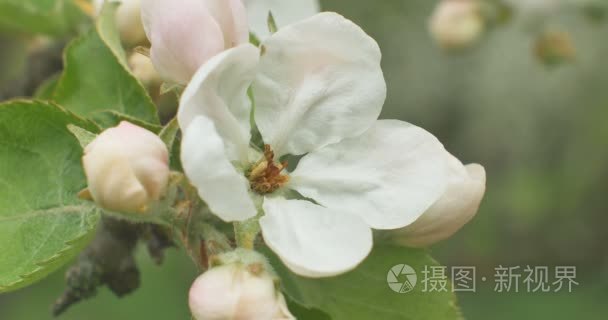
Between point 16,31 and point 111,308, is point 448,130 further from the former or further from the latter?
point 16,31

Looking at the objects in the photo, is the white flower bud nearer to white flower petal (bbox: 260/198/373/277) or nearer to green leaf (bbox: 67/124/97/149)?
white flower petal (bbox: 260/198/373/277)

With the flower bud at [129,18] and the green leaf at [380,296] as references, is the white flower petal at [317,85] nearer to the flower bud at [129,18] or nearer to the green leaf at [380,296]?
the green leaf at [380,296]

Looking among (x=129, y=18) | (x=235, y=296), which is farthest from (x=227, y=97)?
(x=129, y=18)

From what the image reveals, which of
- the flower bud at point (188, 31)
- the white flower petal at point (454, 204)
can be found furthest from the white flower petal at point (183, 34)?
the white flower petal at point (454, 204)

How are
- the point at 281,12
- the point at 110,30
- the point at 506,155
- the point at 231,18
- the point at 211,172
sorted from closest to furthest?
the point at 211,172
the point at 231,18
the point at 110,30
the point at 281,12
the point at 506,155

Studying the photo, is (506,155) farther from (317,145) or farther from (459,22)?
(317,145)

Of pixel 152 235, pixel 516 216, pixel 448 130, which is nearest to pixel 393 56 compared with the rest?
pixel 448 130
